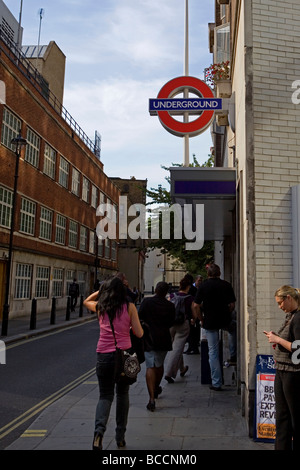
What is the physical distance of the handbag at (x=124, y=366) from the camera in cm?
429

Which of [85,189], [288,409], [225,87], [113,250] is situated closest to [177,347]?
[288,409]

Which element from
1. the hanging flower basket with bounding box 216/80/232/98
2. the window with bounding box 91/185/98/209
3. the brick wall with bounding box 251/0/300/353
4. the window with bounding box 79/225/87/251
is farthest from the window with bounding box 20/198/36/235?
the brick wall with bounding box 251/0/300/353

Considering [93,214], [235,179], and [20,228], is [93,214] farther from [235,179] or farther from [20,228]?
[235,179]

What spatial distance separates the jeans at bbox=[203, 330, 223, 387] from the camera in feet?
21.9

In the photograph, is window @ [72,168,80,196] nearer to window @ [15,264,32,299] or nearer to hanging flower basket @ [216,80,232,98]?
window @ [15,264,32,299]

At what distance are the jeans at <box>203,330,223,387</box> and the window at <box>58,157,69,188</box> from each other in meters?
22.6

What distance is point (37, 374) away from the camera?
8.53 m

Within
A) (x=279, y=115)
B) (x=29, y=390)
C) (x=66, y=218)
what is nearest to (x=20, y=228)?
(x=66, y=218)

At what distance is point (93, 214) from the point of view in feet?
123

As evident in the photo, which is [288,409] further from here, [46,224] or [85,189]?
[85,189]

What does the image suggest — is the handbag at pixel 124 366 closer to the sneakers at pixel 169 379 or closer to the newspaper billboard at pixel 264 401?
the newspaper billboard at pixel 264 401

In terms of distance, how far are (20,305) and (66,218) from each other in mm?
9689

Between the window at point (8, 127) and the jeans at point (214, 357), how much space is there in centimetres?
1557

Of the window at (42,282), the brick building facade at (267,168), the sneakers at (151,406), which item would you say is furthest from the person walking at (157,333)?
the window at (42,282)
